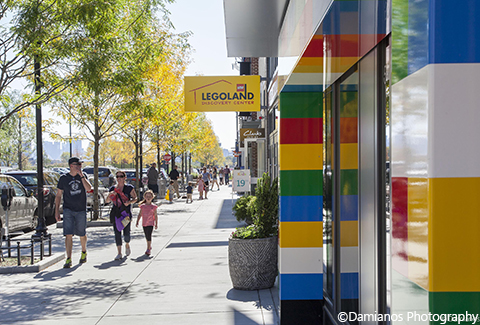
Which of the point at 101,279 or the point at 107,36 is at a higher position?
the point at 107,36

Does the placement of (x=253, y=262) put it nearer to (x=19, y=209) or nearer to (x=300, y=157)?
(x=300, y=157)

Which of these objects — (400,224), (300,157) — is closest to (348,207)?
(300,157)

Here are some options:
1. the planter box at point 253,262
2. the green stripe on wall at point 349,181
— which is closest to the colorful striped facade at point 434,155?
the green stripe on wall at point 349,181

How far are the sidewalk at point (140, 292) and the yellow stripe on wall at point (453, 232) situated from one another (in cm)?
421

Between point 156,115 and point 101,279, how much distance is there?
9632 millimetres

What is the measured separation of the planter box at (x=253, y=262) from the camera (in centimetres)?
669

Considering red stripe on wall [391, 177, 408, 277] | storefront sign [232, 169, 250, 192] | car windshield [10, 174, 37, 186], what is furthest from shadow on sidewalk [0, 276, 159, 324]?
car windshield [10, 174, 37, 186]

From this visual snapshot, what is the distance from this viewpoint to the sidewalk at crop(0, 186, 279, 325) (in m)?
5.88

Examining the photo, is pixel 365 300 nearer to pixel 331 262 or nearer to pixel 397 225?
pixel 331 262

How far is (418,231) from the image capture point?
1717 mm

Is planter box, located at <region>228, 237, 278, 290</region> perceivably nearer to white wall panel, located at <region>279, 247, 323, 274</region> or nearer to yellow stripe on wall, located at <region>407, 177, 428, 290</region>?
white wall panel, located at <region>279, 247, 323, 274</region>

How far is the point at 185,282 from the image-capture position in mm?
7633

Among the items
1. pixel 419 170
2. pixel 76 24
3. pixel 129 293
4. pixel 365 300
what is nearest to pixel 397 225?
pixel 419 170

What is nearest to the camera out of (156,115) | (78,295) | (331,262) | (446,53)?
(446,53)
